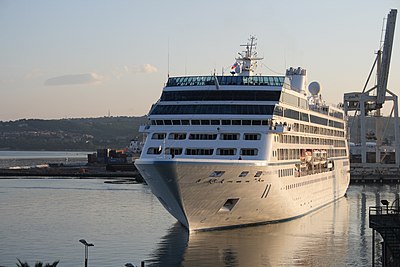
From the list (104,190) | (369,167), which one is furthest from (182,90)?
(369,167)

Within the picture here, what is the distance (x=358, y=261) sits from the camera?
38781mm

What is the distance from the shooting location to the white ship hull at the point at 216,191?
4122 centimetres

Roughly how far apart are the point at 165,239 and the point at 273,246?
6.73 meters

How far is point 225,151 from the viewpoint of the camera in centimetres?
4484

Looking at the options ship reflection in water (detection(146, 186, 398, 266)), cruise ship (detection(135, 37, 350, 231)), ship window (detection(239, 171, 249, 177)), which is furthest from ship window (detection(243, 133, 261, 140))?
ship reflection in water (detection(146, 186, 398, 266))

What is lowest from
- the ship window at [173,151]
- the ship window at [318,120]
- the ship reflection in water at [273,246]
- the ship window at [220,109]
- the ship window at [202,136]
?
the ship reflection in water at [273,246]

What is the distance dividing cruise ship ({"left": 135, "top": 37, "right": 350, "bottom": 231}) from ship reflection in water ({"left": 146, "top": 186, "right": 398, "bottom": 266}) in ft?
3.57

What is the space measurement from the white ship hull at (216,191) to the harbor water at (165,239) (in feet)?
2.79

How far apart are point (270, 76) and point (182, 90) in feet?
19.6

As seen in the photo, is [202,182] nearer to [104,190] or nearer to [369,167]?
[104,190]

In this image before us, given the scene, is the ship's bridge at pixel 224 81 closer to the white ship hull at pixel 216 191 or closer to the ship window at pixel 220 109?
the ship window at pixel 220 109

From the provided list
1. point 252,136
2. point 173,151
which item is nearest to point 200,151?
point 173,151

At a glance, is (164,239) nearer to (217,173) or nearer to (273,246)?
(217,173)

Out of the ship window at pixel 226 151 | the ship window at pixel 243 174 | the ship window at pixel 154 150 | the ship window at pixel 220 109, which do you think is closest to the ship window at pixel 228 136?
the ship window at pixel 226 151
